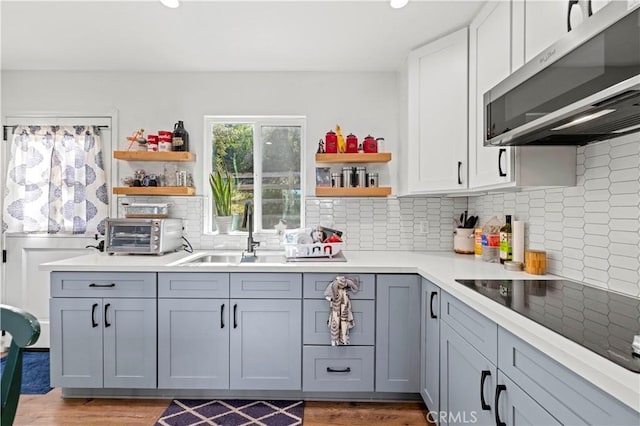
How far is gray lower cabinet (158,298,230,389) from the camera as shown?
7.04ft

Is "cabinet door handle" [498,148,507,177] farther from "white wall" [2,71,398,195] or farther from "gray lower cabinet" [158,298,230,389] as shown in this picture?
"gray lower cabinet" [158,298,230,389]

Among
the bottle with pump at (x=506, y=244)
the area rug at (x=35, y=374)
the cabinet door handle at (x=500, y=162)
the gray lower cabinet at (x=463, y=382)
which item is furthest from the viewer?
the area rug at (x=35, y=374)

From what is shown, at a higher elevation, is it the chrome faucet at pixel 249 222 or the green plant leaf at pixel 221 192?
the green plant leaf at pixel 221 192

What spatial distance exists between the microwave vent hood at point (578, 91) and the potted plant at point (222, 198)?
2.03m

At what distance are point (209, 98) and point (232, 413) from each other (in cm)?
234

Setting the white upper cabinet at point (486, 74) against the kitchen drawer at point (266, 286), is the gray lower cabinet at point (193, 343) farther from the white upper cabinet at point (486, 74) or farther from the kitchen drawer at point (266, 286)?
the white upper cabinet at point (486, 74)

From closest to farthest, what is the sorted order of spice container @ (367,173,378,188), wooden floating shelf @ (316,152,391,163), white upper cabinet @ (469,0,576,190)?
white upper cabinet @ (469,0,576,190)
wooden floating shelf @ (316,152,391,163)
spice container @ (367,173,378,188)

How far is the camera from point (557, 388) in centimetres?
91

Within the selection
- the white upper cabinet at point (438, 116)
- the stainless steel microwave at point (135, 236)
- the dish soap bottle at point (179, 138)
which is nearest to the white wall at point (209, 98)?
the dish soap bottle at point (179, 138)

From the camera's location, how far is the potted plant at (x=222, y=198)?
2.87 metres

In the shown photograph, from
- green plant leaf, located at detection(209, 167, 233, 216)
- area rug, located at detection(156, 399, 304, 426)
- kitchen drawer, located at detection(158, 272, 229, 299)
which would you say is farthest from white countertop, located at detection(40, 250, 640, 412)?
area rug, located at detection(156, 399, 304, 426)

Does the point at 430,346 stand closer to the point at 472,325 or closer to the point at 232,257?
the point at 472,325

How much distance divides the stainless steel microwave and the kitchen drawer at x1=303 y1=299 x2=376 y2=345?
1.15m

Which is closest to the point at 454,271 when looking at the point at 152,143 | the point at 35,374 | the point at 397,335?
the point at 397,335
